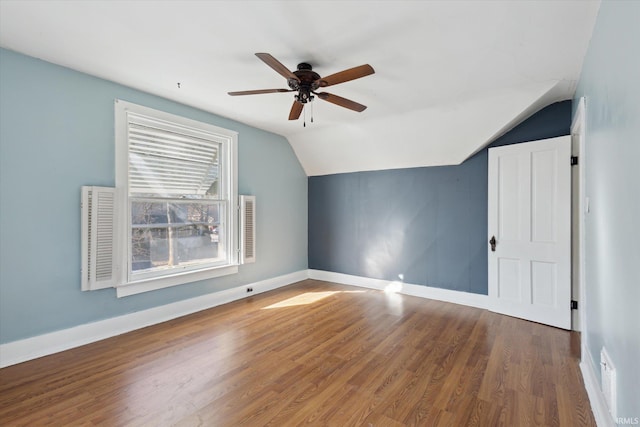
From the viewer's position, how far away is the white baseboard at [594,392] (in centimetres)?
166

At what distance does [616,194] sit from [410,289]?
11.0ft

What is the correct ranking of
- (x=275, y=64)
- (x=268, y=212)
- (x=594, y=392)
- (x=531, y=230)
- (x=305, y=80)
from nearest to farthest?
(x=594, y=392) < (x=275, y=64) < (x=305, y=80) < (x=531, y=230) < (x=268, y=212)

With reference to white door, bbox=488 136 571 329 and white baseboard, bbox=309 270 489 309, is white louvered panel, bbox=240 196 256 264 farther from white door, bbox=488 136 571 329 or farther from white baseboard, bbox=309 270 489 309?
white door, bbox=488 136 571 329

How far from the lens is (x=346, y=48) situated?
7.75 ft

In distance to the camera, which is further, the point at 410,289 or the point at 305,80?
the point at 410,289

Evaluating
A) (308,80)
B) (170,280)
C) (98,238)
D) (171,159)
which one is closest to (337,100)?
(308,80)

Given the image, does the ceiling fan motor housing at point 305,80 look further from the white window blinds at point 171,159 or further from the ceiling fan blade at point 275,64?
the white window blinds at point 171,159

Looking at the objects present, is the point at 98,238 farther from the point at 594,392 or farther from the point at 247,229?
the point at 594,392

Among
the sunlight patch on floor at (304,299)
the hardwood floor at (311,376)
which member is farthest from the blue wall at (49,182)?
the sunlight patch on floor at (304,299)

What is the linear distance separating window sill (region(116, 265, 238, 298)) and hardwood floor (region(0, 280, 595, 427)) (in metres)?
0.44

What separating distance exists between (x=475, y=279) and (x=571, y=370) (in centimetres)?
168

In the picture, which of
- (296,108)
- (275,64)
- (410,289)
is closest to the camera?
(275,64)

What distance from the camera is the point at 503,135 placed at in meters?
3.73

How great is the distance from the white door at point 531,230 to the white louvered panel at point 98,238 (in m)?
4.35
